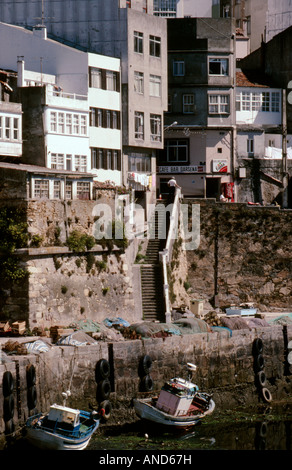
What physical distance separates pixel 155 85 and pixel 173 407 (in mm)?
27273

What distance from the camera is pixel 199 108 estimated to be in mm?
77875

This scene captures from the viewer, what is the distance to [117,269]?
62.3 m

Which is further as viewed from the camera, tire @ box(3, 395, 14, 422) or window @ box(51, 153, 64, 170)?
window @ box(51, 153, 64, 170)

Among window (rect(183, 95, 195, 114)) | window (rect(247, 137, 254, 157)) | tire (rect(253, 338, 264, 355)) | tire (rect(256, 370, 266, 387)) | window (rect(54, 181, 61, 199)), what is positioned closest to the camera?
tire (rect(256, 370, 266, 387))

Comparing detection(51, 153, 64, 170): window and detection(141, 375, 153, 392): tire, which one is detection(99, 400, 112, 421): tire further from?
detection(51, 153, 64, 170): window

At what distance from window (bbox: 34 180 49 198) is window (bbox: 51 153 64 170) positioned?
20.2 ft

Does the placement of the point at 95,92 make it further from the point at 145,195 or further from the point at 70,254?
the point at 70,254

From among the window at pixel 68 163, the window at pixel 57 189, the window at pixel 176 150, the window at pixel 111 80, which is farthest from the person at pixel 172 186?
the window at pixel 57 189

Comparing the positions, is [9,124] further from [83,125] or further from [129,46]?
[129,46]

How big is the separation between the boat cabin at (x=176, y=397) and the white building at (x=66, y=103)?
16.7 m

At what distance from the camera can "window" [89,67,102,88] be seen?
225ft

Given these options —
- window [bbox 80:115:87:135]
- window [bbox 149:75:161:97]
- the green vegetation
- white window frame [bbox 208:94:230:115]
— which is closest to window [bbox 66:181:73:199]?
the green vegetation

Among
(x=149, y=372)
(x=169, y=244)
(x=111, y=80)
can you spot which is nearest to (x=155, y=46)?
(x=111, y=80)
